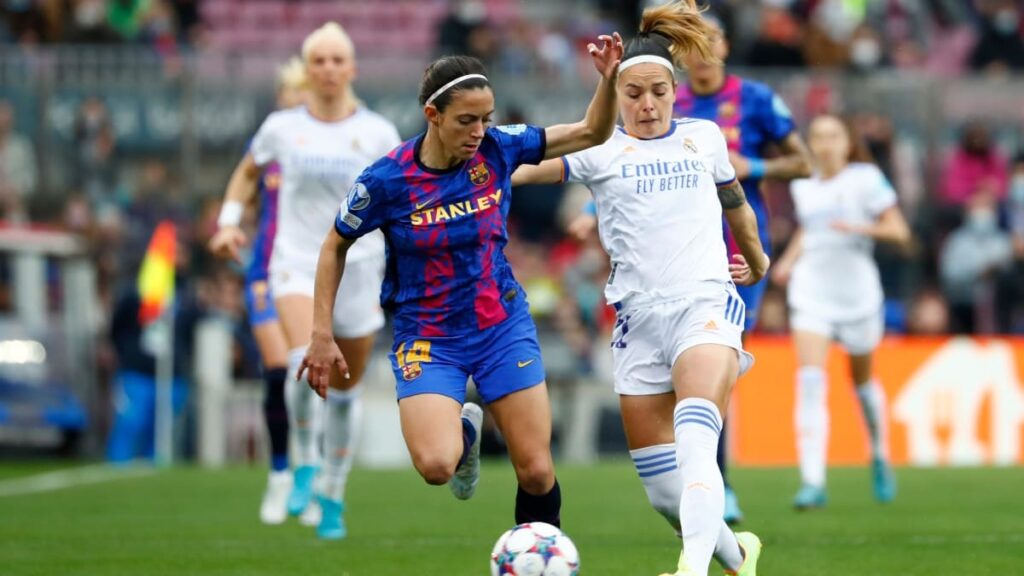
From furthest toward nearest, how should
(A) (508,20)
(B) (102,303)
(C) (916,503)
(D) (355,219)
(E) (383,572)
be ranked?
(A) (508,20) → (B) (102,303) → (C) (916,503) → (E) (383,572) → (D) (355,219)

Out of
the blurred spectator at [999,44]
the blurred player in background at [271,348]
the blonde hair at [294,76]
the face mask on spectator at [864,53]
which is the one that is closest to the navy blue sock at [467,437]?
the blurred player in background at [271,348]

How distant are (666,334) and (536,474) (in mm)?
815

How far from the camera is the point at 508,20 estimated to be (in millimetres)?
24109

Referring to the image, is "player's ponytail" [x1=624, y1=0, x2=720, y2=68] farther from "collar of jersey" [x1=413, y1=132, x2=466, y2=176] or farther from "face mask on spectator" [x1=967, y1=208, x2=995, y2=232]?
"face mask on spectator" [x1=967, y1=208, x2=995, y2=232]

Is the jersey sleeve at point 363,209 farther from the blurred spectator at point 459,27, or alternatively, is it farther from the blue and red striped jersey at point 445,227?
the blurred spectator at point 459,27

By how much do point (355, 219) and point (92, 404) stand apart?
13.9m

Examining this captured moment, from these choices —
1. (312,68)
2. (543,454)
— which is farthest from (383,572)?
(312,68)

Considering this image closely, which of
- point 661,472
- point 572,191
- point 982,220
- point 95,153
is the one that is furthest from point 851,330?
point 95,153

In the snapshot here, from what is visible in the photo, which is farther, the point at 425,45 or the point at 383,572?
the point at 425,45

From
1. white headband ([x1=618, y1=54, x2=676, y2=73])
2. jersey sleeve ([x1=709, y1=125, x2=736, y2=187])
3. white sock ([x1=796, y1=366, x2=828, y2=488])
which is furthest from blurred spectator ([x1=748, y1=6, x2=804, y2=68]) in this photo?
white headband ([x1=618, y1=54, x2=676, y2=73])

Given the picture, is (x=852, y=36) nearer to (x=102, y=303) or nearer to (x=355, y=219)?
(x=102, y=303)

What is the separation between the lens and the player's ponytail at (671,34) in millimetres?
7523

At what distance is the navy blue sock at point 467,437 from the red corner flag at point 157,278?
11816mm

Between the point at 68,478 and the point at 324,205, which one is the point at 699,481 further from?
the point at 68,478
